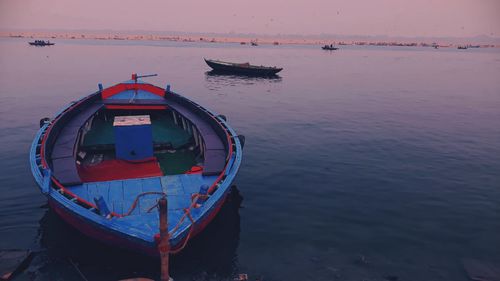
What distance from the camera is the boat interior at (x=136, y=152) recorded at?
1002 centimetres

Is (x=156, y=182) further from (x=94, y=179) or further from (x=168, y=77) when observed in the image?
(x=168, y=77)

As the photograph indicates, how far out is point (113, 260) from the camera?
9742 mm

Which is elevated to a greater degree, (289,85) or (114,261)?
(289,85)

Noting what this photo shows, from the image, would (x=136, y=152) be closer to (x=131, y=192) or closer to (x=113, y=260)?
(x=131, y=192)

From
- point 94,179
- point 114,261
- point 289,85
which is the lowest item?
point 114,261

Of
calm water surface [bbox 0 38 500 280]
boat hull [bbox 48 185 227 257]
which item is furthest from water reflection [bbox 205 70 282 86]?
boat hull [bbox 48 185 227 257]

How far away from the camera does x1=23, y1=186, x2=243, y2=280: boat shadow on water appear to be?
9.34 m

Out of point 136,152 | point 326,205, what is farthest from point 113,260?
point 326,205

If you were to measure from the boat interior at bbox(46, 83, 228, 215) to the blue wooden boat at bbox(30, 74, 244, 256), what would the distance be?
30mm

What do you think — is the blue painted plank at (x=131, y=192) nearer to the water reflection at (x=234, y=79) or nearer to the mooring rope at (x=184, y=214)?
the mooring rope at (x=184, y=214)

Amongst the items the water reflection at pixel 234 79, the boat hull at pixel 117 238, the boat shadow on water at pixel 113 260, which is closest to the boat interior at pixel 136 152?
the boat hull at pixel 117 238

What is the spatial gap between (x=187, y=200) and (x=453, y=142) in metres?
21.4

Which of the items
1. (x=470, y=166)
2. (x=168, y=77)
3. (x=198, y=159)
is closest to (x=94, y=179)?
(x=198, y=159)

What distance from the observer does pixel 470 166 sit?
1884cm
